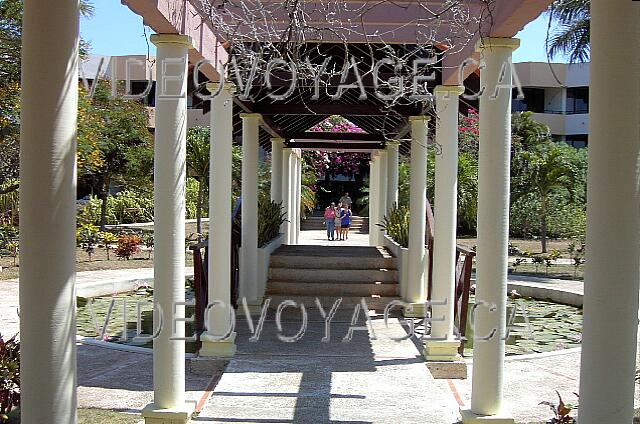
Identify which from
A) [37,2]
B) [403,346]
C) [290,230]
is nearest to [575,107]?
[290,230]

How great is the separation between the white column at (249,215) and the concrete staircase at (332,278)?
0.69 metres

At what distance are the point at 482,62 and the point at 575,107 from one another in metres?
34.6

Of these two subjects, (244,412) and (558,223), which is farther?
(558,223)

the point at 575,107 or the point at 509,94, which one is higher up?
the point at 575,107

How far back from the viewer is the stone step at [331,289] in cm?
1145

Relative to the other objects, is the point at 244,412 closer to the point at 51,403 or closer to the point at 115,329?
the point at 51,403

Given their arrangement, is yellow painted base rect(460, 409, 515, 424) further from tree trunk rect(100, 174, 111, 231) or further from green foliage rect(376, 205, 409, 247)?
tree trunk rect(100, 174, 111, 231)

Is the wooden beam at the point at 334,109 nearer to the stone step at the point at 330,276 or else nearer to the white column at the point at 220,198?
Answer: the stone step at the point at 330,276

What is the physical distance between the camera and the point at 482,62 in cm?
554

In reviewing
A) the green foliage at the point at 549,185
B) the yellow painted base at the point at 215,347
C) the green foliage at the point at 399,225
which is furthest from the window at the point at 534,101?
the yellow painted base at the point at 215,347

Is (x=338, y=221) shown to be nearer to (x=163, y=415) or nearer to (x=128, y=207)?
(x=128, y=207)

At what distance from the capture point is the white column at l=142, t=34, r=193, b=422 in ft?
17.2

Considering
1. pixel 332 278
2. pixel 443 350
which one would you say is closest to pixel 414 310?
pixel 332 278

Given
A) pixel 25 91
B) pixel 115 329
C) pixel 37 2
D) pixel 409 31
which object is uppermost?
pixel 409 31
